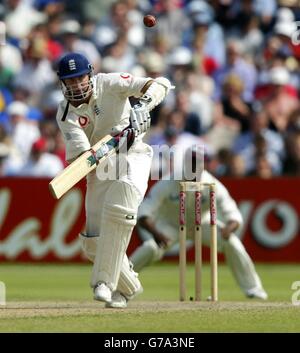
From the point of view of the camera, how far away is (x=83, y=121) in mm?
7676

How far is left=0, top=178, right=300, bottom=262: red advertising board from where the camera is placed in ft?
43.3

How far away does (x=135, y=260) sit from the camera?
9.91 metres

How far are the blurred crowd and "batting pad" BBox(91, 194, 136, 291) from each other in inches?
227

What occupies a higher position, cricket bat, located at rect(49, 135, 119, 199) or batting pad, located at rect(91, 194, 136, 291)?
cricket bat, located at rect(49, 135, 119, 199)

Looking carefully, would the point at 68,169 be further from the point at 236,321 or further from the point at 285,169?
the point at 285,169

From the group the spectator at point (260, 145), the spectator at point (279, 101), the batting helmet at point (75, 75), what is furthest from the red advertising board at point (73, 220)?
the batting helmet at point (75, 75)

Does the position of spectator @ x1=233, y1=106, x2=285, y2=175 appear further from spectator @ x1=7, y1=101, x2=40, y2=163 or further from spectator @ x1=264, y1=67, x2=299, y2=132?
spectator @ x1=7, y1=101, x2=40, y2=163

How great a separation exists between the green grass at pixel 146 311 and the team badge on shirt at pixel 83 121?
125 cm

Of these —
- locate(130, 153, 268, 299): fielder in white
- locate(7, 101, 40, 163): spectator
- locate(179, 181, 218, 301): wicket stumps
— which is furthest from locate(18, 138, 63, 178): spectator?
locate(179, 181, 218, 301): wicket stumps

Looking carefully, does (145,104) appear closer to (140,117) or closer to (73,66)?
(140,117)

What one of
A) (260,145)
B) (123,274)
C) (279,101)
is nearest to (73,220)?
(260,145)

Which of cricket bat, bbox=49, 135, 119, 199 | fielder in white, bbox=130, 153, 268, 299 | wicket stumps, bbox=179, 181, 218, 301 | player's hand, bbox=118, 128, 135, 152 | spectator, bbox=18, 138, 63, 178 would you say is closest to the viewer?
cricket bat, bbox=49, 135, 119, 199

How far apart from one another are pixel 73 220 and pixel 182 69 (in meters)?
2.48
